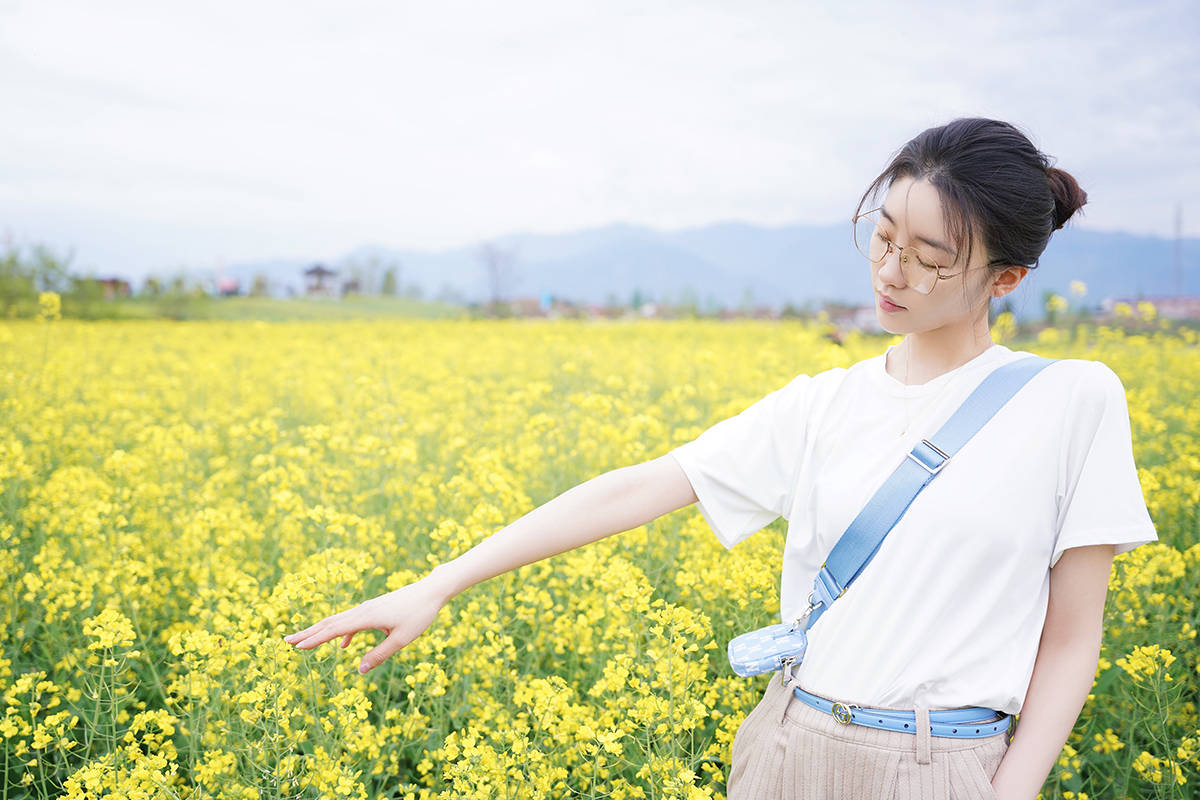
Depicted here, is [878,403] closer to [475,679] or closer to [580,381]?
[475,679]

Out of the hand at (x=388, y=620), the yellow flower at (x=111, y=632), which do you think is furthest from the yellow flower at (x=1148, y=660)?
the yellow flower at (x=111, y=632)

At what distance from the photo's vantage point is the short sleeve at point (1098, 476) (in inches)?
40.4

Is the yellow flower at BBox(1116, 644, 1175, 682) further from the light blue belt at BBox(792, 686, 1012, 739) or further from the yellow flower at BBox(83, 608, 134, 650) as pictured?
the yellow flower at BBox(83, 608, 134, 650)

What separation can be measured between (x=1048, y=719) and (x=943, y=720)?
5.5 inches

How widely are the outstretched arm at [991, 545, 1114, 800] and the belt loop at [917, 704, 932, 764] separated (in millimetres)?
110

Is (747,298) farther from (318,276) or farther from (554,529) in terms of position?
(318,276)

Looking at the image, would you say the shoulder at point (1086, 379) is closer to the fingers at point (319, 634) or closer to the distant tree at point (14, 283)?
the fingers at point (319, 634)

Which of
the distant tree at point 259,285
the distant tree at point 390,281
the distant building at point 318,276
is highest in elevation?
the distant building at point 318,276

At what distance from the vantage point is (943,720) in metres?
1.10

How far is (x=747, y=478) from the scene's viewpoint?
1323 millimetres

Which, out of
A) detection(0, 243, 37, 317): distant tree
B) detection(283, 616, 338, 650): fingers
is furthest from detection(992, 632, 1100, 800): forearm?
detection(0, 243, 37, 317): distant tree

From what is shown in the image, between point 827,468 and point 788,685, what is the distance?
0.34 meters

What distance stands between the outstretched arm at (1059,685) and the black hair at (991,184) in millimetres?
430

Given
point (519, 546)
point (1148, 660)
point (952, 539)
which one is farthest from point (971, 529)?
point (1148, 660)
